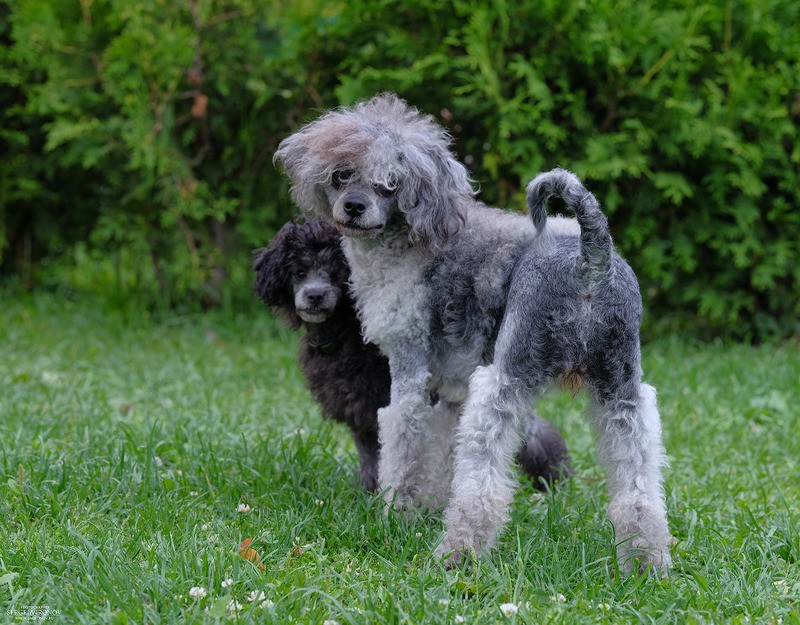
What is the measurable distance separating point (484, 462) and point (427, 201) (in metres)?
0.96

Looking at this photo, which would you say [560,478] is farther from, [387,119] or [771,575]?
[387,119]

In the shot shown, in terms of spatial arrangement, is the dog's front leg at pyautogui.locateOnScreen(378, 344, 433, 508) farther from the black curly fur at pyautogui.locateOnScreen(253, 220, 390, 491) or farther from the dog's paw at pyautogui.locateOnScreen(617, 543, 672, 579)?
the dog's paw at pyautogui.locateOnScreen(617, 543, 672, 579)

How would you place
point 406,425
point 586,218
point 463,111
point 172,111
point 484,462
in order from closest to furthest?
1. point 586,218
2. point 484,462
3. point 406,425
4. point 463,111
5. point 172,111

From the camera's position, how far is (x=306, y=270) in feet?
12.5

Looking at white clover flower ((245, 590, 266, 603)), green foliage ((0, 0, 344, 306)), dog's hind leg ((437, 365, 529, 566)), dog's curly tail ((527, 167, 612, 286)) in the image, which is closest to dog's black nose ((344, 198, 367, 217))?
dog's curly tail ((527, 167, 612, 286))

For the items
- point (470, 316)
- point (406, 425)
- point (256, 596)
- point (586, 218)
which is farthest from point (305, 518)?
point (586, 218)

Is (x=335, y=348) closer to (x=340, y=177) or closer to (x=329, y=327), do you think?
(x=329, y=327)

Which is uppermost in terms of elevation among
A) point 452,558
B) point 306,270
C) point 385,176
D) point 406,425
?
point 385,176

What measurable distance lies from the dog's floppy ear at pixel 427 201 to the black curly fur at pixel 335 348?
63 cm

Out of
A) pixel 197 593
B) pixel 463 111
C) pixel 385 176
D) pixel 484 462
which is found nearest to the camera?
pixel 197 593

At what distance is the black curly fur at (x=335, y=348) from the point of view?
12.3 ft

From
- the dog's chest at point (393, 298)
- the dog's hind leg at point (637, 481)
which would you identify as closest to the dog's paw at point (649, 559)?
the dog's hind leg at point (637, 481)

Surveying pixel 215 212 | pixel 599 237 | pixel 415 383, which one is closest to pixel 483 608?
pixel 415 383

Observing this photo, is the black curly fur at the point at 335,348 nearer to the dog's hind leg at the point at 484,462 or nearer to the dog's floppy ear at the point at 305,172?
the dog's floppy ear at the point at 305,172
